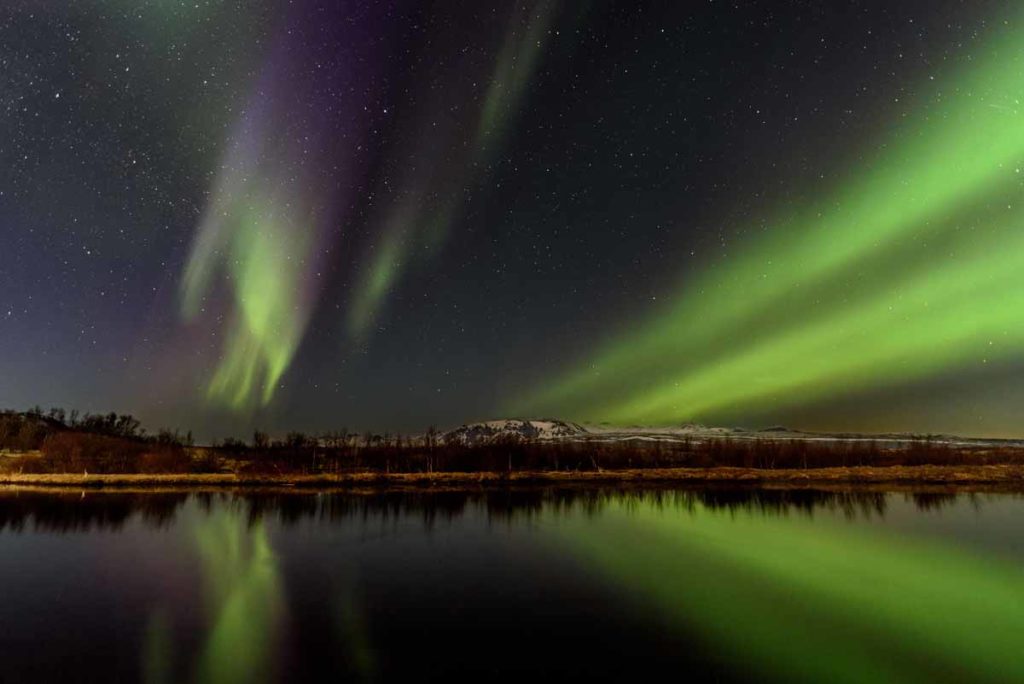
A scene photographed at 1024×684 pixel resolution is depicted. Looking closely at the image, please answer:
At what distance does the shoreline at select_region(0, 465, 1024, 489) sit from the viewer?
5281 cm

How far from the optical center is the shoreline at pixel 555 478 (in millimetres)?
52812

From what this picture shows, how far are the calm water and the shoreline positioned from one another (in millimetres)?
24448

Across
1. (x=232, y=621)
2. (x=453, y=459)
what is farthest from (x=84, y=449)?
(x=232, y=621)

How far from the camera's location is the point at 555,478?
60.2m

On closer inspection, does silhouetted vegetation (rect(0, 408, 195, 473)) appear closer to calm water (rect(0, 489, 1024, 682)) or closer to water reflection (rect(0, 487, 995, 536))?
water reflection (rect(0, 487, 995, 536))

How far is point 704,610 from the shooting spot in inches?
512

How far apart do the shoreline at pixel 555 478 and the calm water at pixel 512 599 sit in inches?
963

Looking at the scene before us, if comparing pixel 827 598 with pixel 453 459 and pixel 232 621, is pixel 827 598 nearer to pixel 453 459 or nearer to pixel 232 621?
pixel 232 621

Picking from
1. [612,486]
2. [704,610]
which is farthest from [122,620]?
[612,486]

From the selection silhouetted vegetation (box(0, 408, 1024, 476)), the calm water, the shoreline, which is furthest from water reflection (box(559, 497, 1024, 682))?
silhouetted vegetation (box(0, 408, 1024, 476))

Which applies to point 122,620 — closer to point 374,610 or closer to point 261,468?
point 374,610

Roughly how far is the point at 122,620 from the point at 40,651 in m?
2.00

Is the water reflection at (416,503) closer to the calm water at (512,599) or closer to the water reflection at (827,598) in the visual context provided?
the calm water at (512,599)

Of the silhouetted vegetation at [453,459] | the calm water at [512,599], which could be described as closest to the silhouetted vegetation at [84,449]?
the silhouetted vegetation at [453,459]
